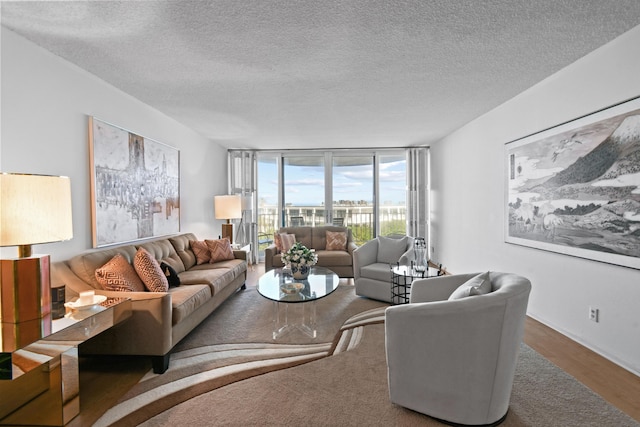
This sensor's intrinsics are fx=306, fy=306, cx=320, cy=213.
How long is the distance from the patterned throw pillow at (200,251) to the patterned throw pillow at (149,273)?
134 cm

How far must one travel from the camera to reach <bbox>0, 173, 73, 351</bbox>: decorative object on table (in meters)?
1.71

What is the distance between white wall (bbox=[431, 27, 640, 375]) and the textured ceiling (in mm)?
185

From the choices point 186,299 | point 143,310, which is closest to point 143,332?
point 143,310

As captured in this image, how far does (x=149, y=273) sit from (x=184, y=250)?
1382 mm

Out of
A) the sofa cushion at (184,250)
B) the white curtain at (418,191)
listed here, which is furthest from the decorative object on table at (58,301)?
the white curtain at (418,191)

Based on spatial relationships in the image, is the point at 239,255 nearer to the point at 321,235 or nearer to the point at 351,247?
the point at 321,235

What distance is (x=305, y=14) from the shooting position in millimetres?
2012

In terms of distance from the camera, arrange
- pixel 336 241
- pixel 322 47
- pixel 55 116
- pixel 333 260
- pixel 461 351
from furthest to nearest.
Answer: pixel 336 241 → pixel 333 260 → pixel 55 116 → pixel 322 47 → pixel 461 351

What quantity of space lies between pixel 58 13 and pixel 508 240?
4.65 m

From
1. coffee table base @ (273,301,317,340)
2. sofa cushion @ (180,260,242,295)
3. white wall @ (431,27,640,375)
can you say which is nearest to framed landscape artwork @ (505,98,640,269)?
white wall @ (431,27,640,375)

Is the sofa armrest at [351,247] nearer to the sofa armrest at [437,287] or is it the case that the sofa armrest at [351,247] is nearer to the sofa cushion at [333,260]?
the sofa cushion at [333,260]

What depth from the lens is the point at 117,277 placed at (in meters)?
2.51

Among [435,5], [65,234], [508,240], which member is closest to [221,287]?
[65,234]

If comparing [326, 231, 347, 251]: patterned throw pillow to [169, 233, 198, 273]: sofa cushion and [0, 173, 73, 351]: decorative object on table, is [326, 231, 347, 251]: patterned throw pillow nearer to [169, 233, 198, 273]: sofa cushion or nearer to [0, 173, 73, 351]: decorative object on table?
[169, 233, 198, 273]: sofa cushion
